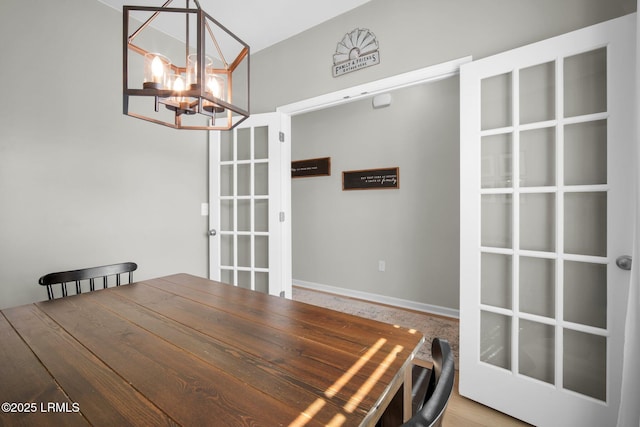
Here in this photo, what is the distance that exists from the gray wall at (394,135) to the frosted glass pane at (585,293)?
4.33 ft

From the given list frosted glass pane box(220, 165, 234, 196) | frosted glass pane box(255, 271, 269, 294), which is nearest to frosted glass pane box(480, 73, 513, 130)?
frosted glass pane box(255, 271, 269, 294)

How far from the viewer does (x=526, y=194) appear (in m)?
1.63

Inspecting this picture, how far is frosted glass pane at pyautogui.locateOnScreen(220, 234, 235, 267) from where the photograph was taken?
2963 millimetres

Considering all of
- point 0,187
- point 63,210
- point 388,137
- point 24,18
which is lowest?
point 63,210

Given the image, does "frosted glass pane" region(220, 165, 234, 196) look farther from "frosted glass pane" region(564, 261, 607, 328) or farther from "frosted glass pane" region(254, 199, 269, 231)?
"frosted glass pane" region(564, 261, 607, 328)

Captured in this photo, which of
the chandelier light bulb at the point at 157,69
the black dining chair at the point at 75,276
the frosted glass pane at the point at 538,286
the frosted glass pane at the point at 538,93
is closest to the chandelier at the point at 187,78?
the chandelier light bulb at the point at 157,69

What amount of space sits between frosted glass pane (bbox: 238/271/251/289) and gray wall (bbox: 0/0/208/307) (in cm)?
66

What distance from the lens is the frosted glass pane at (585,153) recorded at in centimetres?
142

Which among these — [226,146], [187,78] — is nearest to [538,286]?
[187,78]

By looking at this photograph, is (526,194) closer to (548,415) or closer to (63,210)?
(548,415)

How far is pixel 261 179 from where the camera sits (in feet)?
9.31

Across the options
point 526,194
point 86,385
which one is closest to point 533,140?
point 526,194

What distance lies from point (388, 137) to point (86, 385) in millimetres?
3438

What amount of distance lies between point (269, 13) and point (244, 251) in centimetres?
221
